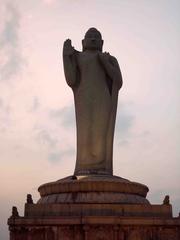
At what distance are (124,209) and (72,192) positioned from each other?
5.78ft

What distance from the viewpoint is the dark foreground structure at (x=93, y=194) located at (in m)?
15.9

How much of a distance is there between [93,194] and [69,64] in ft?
17.5

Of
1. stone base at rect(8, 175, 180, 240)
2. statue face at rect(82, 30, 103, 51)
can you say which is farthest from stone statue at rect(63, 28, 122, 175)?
stone base at rect(8, 175, 180, 240)

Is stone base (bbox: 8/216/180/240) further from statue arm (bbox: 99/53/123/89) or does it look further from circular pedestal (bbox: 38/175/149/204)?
statue arm (bbox: 99/53/123/89)

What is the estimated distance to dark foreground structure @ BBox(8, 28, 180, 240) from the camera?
1585 cm

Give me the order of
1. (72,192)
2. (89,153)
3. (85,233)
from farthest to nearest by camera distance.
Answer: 1. (89,153)
2. (72,192)
3. (85,233)

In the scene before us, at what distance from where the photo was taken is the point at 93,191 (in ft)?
55.3

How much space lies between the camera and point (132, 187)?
17406 millimetres

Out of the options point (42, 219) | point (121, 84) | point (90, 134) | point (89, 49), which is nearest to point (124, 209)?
point (42, 219)

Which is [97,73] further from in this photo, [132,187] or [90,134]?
[132,187]

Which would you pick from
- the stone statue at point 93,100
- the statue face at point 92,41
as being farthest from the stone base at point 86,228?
the statue face at point 92,41

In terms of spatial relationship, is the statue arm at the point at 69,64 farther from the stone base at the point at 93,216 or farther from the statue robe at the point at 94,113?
the stone base at the point at 93,216

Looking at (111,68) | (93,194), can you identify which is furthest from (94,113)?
(93,194)

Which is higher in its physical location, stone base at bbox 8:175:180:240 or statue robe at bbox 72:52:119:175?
statue robe at bbox 72:52:119:175
